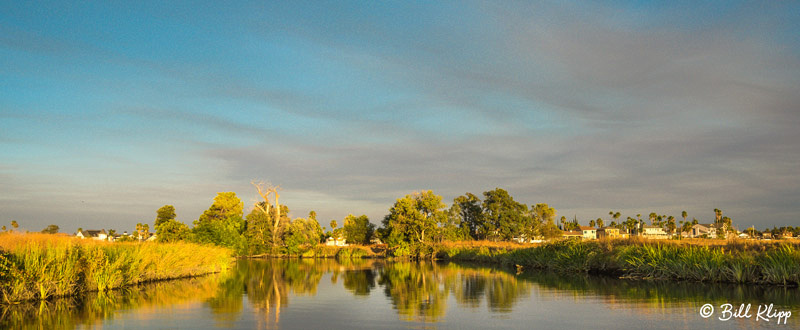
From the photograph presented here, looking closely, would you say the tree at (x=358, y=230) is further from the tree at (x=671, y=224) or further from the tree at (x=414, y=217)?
the tree at (x=671, y=224)

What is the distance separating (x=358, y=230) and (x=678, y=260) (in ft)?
259

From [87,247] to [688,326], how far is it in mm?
21643

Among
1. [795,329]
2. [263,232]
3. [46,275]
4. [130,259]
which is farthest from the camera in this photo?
[263,232]

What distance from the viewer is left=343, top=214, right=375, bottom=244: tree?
335ft

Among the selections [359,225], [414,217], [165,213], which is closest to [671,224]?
[359,225]

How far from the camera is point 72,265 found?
20.2 m

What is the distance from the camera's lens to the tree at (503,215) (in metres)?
104

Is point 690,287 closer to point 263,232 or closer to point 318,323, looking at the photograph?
point 318,323

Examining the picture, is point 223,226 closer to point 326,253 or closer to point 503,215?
point 326,253

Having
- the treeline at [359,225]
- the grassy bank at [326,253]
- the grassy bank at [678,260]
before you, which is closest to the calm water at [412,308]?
the grassy bank at [678,260]

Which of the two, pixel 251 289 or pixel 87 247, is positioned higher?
pixel 87 247

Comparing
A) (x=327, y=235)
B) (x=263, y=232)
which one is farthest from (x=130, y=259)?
(x=327, y=235)

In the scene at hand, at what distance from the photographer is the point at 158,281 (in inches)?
1125

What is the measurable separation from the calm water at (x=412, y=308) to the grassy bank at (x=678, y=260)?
1.81m
